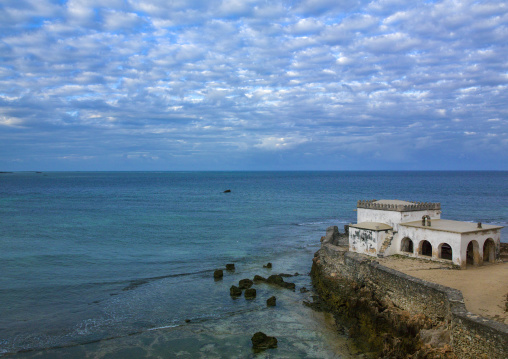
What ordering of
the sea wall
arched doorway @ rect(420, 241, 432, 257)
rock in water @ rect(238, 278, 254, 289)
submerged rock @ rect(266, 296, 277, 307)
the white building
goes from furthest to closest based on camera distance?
1. rock in water @ rect(238, 278, 254, 289)
2. arched doorway @ rect(420, 241, 432, 257)
3. the white building
4. submerged rock @ rect(266, 296, 277, 307)
5. the sea wall

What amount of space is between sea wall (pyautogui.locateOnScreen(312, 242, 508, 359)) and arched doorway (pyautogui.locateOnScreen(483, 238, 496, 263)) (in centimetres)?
822

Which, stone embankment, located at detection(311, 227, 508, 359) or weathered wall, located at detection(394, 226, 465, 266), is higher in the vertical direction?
weathered wall, located at detection(394, 226, 465, 266)

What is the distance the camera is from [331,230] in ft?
110

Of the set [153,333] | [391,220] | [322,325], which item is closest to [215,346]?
[153,333]

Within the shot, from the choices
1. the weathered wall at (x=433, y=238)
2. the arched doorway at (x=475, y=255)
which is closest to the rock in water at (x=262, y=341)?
the weathered wall at (x=433, y=238)

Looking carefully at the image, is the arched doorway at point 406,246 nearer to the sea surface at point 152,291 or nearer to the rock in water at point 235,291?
the sea surface at point 152,291

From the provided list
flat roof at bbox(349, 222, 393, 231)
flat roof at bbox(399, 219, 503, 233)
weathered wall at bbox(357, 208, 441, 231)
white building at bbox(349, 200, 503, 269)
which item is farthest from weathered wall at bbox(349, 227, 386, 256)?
flat roof at bbox(399, 219, 503, 233)

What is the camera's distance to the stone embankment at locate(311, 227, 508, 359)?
12575mm

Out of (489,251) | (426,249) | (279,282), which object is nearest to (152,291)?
(279,282)

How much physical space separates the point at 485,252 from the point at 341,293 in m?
10.0

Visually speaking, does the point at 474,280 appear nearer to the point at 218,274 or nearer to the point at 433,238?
the point at 433,238

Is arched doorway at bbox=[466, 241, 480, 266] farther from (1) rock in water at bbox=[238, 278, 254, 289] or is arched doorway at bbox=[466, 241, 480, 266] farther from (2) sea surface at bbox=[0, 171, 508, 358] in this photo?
(1) rock in water at bbox=[238, 278, 254, 289]

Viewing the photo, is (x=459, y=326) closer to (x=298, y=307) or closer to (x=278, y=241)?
(x=298, y=307)

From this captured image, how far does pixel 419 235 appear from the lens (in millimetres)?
23688
